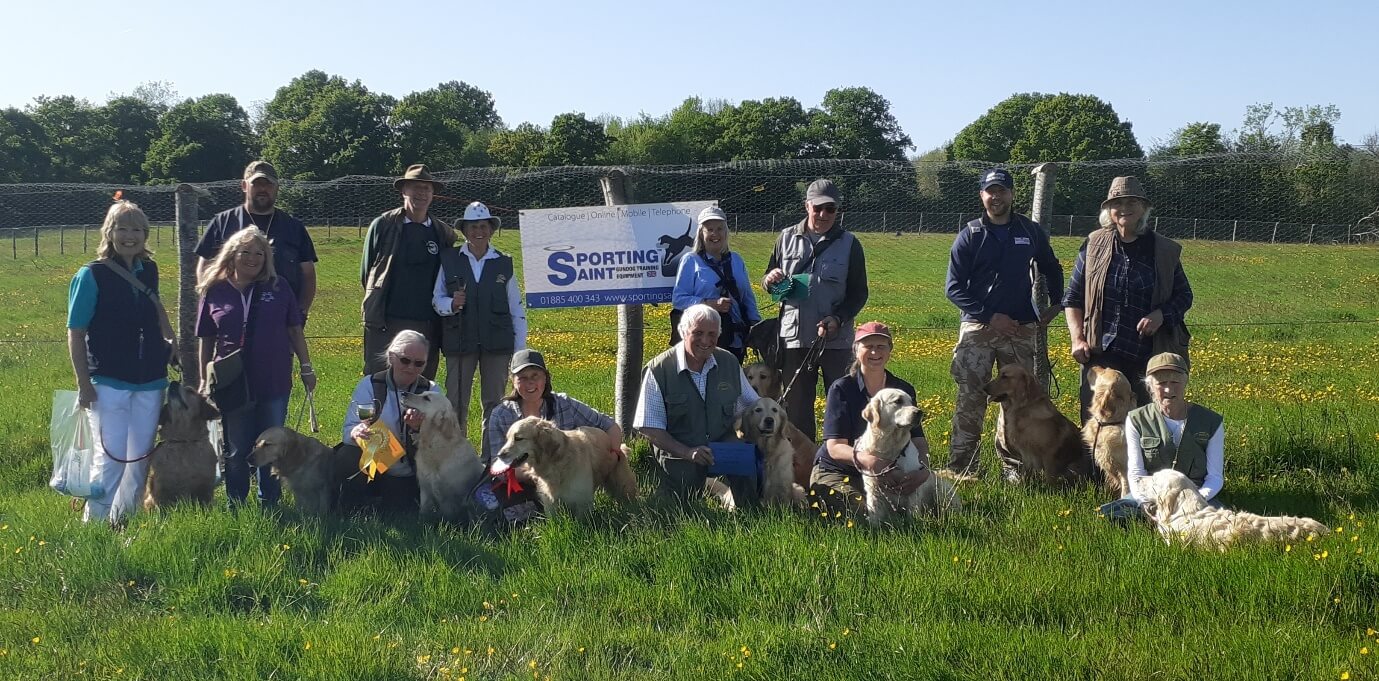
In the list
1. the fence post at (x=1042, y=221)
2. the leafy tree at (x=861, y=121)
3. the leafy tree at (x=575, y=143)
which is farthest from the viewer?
the leafy tree at (x=861, y=121)

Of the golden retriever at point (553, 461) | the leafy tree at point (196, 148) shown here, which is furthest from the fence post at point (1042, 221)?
the leafy tree at point (196, 148)

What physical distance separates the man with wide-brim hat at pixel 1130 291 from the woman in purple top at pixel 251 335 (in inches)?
185

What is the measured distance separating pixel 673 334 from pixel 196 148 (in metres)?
56.9

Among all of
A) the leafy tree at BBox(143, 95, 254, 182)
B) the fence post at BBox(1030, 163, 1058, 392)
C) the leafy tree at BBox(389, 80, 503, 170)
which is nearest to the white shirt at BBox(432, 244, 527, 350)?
the fence post at BBox(1030, 163, 1058, 392)

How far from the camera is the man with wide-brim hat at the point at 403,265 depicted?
20.8ft

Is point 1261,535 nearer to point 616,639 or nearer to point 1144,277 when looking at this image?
point 1144,277

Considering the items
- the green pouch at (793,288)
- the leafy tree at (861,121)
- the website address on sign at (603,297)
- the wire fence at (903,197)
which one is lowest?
the website address on sign at (603,297)

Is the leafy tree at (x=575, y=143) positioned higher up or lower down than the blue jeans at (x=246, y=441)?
higher up

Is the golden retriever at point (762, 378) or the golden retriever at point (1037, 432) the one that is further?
the golden retriever at point (762, 378)

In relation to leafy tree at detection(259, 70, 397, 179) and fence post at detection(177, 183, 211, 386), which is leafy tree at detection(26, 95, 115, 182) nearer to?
leafy tree at detection(259, 70, 397, 179)

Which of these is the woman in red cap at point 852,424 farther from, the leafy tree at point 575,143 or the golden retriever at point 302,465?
the leafy tree at point 575,143

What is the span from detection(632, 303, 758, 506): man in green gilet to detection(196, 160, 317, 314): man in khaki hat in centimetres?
229

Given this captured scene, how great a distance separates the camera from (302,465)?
577 centimetres

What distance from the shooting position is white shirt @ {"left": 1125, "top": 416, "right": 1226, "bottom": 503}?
523cm
